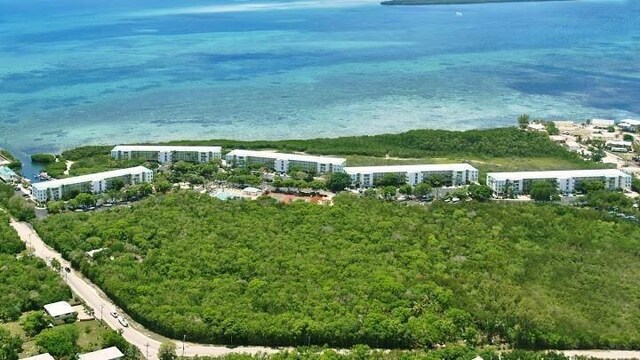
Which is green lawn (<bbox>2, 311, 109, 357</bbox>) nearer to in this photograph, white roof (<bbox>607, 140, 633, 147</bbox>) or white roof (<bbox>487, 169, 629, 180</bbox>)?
white roof (<bbox>487, 169, 629, 180</bbox>)

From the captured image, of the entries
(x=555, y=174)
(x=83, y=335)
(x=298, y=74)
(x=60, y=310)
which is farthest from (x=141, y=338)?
(x=298, y=74)

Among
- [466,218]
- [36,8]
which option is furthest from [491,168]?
[36,8]

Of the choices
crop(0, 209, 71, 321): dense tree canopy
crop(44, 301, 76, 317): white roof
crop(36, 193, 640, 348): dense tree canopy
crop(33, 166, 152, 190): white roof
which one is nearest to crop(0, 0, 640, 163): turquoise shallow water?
crop(33, 166, 152, 190): white roof

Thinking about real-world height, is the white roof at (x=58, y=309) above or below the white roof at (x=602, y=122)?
below

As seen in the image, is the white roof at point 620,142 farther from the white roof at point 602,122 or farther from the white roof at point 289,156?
the white roof at point 289,156

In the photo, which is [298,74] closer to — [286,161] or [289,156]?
[289,156]

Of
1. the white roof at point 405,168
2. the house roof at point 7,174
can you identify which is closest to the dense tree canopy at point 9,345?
the house roof at point 7,174
